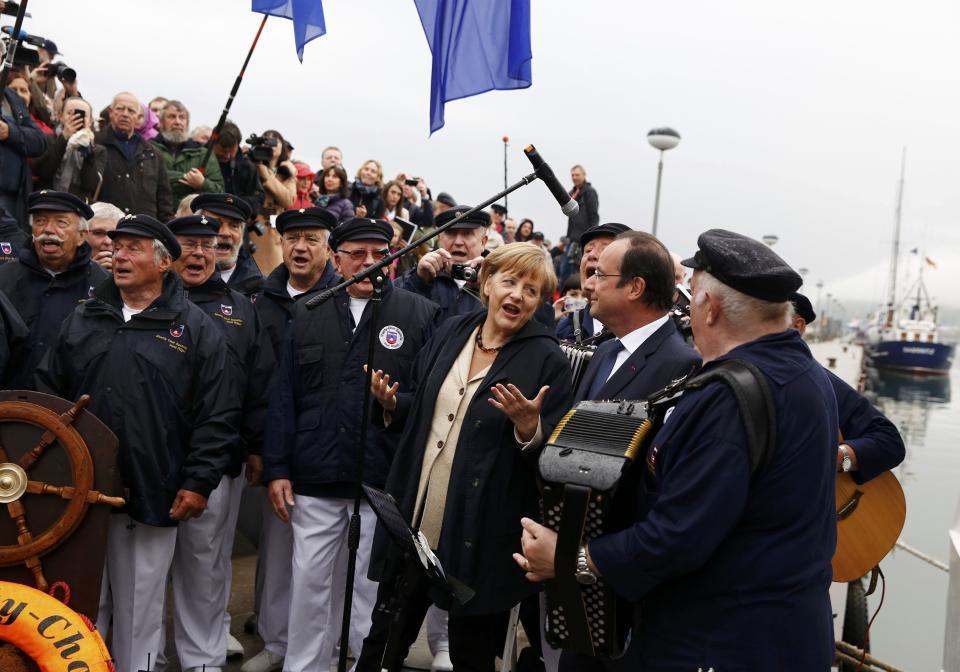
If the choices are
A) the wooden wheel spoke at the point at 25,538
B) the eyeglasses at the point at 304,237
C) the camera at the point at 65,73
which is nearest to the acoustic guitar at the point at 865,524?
the eyeglasses at the point at 304,237

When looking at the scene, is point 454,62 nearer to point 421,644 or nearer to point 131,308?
point 131,308

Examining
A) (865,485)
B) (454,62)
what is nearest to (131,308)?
(454,62)

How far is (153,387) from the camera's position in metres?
4.07

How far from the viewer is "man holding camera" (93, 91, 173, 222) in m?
7.64

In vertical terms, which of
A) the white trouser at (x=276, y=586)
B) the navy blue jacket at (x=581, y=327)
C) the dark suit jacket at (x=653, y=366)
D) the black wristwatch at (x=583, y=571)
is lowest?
the white trouser at (x=276, y=586)

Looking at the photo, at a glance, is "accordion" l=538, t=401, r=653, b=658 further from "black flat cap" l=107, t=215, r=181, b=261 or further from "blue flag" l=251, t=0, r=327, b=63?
"blue flag" l=251, t=0, r=327, b=63

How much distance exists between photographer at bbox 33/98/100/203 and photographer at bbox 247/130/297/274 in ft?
5.31

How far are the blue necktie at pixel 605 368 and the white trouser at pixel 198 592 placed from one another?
2.11 m

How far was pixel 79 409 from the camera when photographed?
146 inches

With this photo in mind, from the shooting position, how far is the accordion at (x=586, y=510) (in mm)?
2561

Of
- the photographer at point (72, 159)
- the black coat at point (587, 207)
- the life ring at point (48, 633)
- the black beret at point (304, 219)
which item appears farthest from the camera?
the black coat at point (587, 207)

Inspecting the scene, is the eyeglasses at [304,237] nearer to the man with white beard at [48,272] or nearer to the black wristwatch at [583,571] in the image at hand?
the man with white beard at [48,272]

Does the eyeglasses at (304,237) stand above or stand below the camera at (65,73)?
below

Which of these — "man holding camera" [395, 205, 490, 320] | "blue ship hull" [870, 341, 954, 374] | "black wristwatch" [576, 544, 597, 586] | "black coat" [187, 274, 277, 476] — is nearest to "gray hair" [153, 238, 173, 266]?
"black coat" [187, 274, 277, 476]
